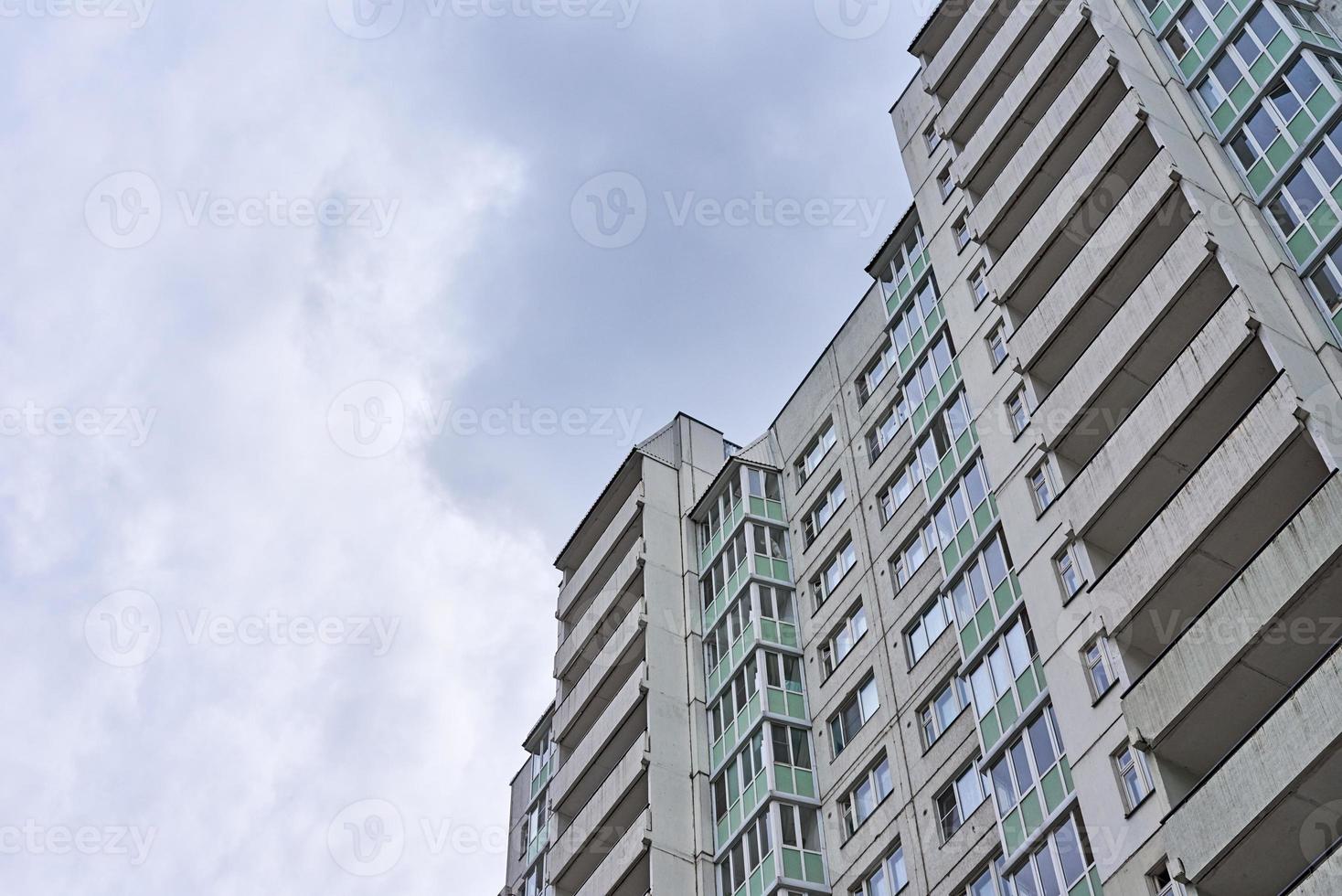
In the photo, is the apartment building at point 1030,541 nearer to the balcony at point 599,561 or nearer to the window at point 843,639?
the window at point 843,639

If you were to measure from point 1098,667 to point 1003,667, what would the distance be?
421 cm

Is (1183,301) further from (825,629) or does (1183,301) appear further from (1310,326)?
(825,629)

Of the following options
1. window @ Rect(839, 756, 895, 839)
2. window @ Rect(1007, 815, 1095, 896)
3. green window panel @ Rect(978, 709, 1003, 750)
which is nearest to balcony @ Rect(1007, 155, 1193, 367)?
green window panel @ Rect(978, 709, 1003, 750)

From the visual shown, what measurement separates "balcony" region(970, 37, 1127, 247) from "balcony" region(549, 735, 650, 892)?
17.8 metres

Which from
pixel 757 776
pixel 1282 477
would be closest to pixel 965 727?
pixel 757 776

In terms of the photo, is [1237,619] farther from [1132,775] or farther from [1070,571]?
[1070,571]

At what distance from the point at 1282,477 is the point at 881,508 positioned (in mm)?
15775

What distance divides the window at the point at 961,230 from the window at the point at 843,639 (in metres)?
10.7

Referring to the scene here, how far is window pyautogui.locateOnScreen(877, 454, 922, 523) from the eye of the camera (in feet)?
135

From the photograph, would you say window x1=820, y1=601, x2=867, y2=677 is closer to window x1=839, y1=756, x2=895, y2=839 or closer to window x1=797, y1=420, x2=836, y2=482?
window x1=839, y1=756, x2=895, y2=839

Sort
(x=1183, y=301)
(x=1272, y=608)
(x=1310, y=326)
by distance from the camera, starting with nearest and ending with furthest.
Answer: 1. (x=1272, y=608)
2. (x=1310, y=326)
3. (x=1183, y=301)

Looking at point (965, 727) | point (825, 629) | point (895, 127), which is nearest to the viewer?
point (965, 727)

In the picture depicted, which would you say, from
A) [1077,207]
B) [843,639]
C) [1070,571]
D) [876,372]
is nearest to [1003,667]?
[1070,571]

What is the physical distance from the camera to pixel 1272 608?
24.9m
